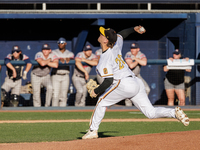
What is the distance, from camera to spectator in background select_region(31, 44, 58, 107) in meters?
11.5

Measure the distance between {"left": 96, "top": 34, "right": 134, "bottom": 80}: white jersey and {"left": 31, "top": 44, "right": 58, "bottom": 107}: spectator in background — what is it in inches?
225

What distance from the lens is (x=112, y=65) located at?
5.70 m

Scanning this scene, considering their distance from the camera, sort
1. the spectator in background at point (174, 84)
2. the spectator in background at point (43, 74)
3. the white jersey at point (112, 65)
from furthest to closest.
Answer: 1. the spectator in background at point (174, 84)
2. the spectator in background at point (43, 74)
3. the white jersey at point (112, 65)

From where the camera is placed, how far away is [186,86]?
41.3 ft

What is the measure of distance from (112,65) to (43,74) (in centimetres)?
618

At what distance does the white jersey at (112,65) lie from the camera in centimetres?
559

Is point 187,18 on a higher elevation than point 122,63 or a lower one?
higher

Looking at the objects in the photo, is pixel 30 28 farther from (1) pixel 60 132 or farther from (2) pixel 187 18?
(1) pixel 60 132

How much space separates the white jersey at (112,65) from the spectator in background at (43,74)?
5723mm

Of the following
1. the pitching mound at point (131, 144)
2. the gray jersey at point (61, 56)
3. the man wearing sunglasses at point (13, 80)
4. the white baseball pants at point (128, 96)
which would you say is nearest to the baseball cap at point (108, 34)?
the white baseball pants at point (128, 96)

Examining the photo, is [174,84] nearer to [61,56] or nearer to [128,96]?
[61,56]

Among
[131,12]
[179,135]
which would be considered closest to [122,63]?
[179,135]

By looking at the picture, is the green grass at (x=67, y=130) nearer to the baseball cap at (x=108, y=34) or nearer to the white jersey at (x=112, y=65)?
the white jersey at (x=112, y=65)

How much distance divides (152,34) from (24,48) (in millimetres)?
5166
